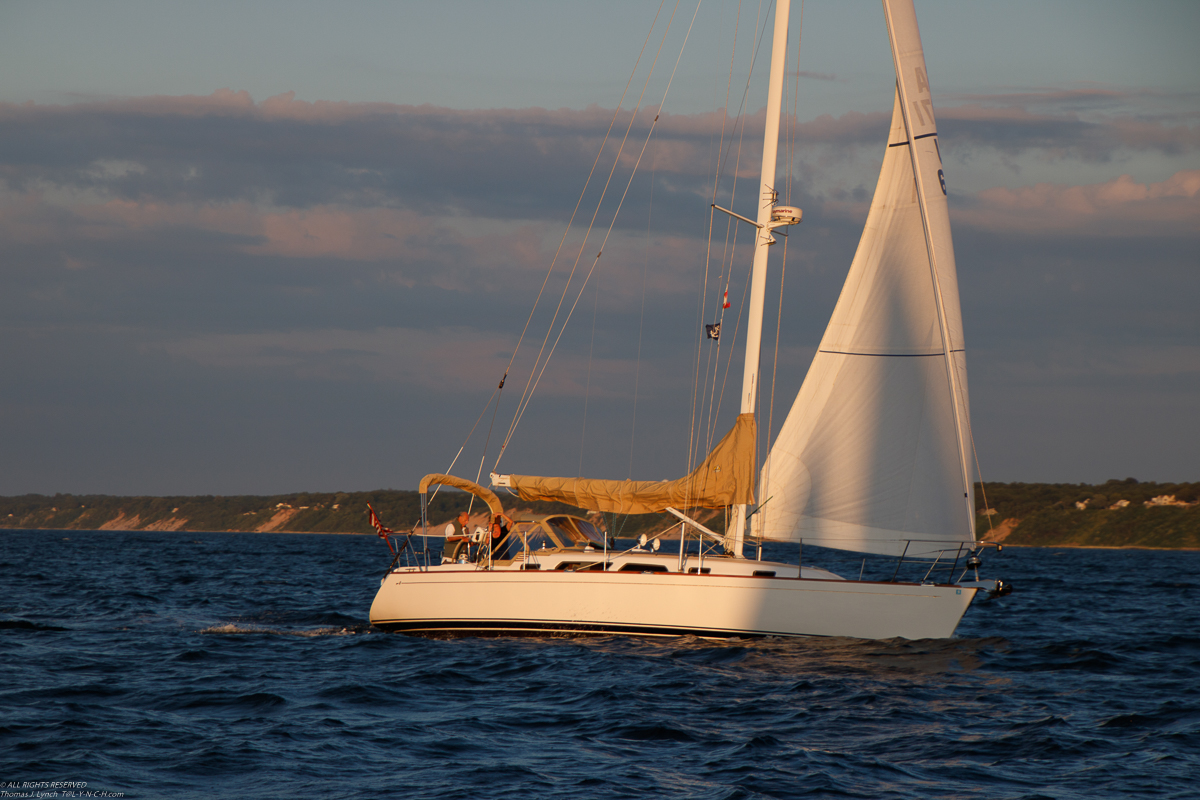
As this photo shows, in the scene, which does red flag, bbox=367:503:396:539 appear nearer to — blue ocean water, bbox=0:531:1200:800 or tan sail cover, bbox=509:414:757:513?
blue ocean water, bbox=0:531:1200:800

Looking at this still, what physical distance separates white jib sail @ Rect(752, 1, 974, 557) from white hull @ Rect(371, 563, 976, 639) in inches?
37.5

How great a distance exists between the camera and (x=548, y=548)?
1711cm

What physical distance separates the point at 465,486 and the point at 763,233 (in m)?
6.60

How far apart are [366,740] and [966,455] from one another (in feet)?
32.2

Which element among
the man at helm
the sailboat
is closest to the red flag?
the sailboat

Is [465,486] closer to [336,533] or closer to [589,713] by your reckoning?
[589,713]

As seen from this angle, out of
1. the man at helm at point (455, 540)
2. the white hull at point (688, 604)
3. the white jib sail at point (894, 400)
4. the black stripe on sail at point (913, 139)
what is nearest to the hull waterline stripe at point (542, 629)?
the white hull at point (688, 604)

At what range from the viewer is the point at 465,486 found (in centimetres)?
1775

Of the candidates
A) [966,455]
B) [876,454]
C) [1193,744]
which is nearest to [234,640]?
[876,454]

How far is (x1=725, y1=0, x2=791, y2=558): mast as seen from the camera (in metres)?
16.4

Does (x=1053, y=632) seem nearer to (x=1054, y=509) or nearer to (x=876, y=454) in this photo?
(x=876, y=454)

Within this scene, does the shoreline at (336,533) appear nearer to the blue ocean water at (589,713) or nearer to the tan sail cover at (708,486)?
the tan sail cover at (708,486)

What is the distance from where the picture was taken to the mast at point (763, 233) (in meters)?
16.4

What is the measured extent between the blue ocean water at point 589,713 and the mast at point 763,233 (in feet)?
12.0
